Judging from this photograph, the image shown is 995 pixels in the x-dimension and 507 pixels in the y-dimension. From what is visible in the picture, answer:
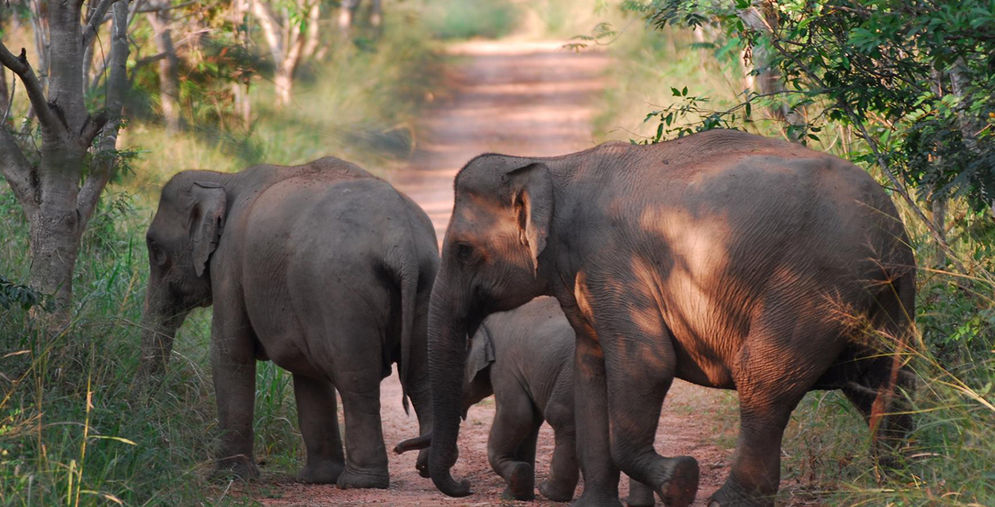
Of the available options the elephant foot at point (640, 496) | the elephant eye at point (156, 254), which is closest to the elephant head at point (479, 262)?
the elephant foot at point (640, 496)

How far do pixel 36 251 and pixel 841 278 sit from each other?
4.30 metres

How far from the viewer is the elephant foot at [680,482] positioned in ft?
17.4

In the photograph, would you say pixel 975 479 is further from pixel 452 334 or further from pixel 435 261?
pixel 435 261

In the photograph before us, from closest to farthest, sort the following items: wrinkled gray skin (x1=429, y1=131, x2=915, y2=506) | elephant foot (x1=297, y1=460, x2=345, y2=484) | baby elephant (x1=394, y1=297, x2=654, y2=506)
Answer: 1. wrinkled gray skin (x1=429, y1=131, x2=915, y2=506)
2. baby elephant (x1=394, y1=297, x2=654, y2=506)
3. elephant foot (x1=297, y1=460, x2=345, y2=484)

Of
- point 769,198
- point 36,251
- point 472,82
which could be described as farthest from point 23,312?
point 472,82

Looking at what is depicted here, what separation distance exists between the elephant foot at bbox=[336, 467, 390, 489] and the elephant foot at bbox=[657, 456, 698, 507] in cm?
210

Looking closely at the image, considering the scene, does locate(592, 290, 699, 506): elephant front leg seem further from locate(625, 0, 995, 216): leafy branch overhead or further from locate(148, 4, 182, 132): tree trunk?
locate(148, 4, 182, 132): tree trunk

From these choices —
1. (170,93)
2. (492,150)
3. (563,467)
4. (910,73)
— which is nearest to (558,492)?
(563,467)

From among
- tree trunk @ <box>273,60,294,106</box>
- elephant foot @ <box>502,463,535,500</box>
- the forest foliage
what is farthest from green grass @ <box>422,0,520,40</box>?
elephant foot @ <box>502,463,535,500</box>

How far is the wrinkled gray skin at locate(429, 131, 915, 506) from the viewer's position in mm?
5180

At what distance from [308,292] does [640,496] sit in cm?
203

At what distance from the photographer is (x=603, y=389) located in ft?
20.1

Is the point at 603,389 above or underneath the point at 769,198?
underneath

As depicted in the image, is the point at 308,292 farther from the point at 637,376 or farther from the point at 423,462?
the point at 637,376
